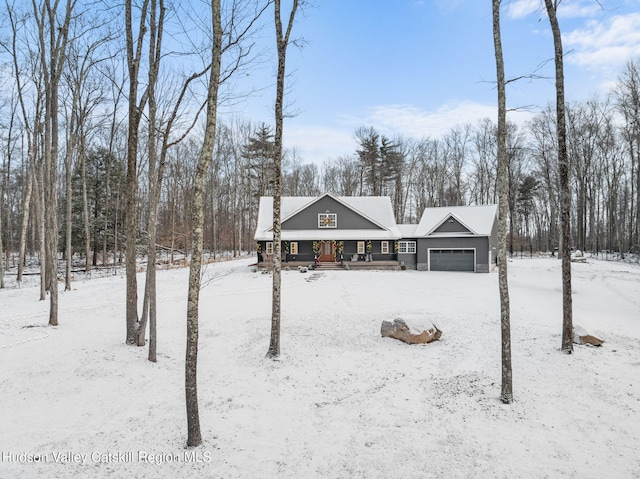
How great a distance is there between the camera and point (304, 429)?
16.4 ft

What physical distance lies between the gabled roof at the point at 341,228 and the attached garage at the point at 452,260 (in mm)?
2848

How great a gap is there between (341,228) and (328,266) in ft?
9.70

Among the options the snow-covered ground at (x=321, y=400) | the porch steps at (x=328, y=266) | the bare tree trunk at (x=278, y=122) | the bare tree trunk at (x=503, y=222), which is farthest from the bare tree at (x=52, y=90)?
the porch steps at (x=328, y=266)

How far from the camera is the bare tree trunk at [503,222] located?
18.5ft

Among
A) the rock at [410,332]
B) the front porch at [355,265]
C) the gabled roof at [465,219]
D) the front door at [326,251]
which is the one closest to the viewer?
the rock at [410,332]

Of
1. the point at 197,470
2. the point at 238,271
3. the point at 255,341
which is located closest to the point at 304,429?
the point at 197,470

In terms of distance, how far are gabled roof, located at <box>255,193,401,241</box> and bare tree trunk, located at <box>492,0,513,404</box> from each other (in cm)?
1762

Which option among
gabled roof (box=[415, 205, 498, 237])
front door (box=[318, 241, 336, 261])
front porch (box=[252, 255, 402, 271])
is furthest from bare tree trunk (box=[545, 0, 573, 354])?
front door (box=[318, 241, 336, 261])

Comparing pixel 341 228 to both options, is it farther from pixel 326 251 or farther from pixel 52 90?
pixel 52 90

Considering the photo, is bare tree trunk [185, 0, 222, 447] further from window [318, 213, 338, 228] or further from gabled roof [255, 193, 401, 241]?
window [318, 213, 338, 228]

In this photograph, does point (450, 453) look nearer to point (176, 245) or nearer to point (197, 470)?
point (197, 470)

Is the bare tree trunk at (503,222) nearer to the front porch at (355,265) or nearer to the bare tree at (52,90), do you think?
the bare tree at (52,90)

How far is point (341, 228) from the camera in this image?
24.4m

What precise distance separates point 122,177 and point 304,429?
28.3 m
